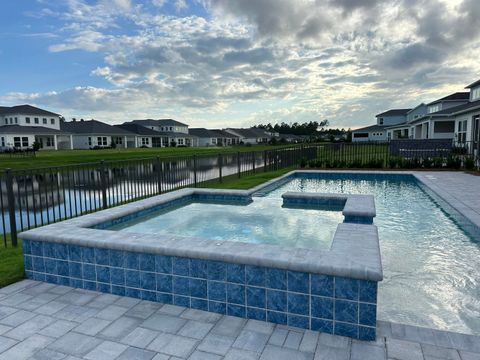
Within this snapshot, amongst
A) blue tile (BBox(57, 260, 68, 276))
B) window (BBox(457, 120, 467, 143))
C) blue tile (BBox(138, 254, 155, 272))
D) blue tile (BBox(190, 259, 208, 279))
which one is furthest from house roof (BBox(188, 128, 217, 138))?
blue tile (BBox(190, 259, 208, 279))

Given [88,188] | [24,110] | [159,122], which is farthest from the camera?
[159,122]

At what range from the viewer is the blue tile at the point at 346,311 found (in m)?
2.84

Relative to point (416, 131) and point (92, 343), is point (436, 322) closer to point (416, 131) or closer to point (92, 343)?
point (92, 343)

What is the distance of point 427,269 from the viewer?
14.7 feet

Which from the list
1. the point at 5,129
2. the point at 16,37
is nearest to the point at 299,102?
the point at 16,37

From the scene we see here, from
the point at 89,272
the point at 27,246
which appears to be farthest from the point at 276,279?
the point at 27,246

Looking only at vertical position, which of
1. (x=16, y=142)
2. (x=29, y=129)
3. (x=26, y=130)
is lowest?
(x=16, y=142)

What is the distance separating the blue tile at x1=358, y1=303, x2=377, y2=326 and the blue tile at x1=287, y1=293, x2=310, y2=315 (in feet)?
1.45

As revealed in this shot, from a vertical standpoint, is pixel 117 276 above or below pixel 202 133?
below

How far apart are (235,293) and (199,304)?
1.39ft

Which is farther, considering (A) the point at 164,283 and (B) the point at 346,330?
(A) the point at 164,283

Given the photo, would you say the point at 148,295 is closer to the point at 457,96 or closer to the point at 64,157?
the point at 64,157

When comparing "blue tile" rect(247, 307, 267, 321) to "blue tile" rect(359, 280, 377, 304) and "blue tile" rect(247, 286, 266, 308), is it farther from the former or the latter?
"blue tile" rect(359, 280, 377, 304)

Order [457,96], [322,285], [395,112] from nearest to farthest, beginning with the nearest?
[322,285]
[457,96]
[395,112]
